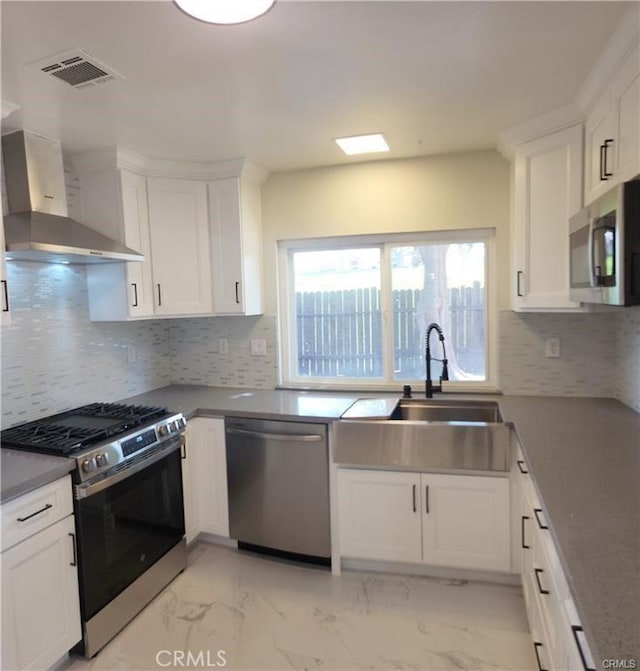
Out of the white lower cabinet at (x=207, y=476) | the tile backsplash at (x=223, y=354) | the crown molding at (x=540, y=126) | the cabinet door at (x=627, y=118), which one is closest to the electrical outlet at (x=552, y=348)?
the crown molding at (x=540, y=126)

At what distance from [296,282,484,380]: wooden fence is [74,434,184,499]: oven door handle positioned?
111cm

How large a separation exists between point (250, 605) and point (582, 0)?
2709 mm

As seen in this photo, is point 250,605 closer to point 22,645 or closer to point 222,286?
point 22,645

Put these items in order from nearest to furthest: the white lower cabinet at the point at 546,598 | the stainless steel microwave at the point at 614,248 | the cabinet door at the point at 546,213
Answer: the white lower cabinet at the point at 546,598 → the stainless steel microwave at the point at 614,248 → the cabinet door at the point at 546,213

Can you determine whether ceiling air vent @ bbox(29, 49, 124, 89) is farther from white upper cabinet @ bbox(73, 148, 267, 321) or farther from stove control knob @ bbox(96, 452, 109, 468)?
stove control knob @ bbox(96, 452, 109, 468)

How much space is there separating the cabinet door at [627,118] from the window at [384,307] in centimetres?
117

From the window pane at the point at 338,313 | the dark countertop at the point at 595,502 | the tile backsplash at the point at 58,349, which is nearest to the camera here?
the dark countertop at the point at 595,502

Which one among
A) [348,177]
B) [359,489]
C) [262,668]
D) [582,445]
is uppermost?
[348,177]

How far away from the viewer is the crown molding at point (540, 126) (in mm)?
2101

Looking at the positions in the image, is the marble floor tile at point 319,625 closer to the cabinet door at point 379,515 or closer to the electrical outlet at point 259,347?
the cabinet door at point 379,515

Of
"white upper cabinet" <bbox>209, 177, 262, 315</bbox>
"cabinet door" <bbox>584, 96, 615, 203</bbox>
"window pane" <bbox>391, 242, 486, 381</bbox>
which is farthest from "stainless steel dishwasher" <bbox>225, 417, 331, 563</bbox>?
"cabinet door" <bbox>584, 96, 615, 203</bbox>

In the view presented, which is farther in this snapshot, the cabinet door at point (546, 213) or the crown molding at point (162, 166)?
the crown molding at point (162, 166)

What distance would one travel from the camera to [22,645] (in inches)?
64.7

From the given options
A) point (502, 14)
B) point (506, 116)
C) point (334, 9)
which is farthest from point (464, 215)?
point (334, 9)
